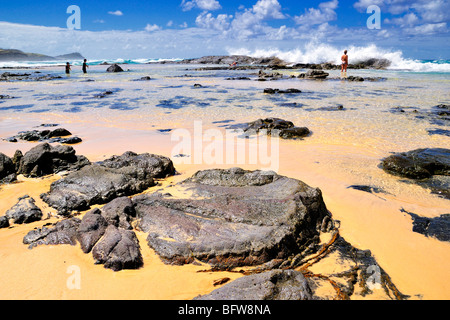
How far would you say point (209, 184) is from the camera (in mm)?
4430

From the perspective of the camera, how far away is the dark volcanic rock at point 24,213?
12.3ft

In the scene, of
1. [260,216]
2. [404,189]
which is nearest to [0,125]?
[260,216]

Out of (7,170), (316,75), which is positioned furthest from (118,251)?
(316,75)

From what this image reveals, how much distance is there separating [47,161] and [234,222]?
4.14 m

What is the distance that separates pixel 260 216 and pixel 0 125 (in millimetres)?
10576

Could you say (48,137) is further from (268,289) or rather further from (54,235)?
(268,289)

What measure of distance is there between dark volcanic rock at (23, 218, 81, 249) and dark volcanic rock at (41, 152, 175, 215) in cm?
52

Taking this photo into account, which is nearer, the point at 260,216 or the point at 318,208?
the point at 260,216

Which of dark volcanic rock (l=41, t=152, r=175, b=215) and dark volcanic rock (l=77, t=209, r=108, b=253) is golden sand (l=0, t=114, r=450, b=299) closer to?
dark volcanic rock (l=77, t=209, r=108, b=253)

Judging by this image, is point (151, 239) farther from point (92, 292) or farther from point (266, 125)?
point (266, 125)

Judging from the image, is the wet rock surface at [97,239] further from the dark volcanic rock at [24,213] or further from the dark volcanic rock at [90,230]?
the dark volcanic rock at [24,213]

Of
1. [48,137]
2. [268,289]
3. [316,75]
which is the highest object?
[316,75]

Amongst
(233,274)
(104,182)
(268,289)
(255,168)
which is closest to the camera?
(268,289)

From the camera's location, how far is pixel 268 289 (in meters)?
2.37
